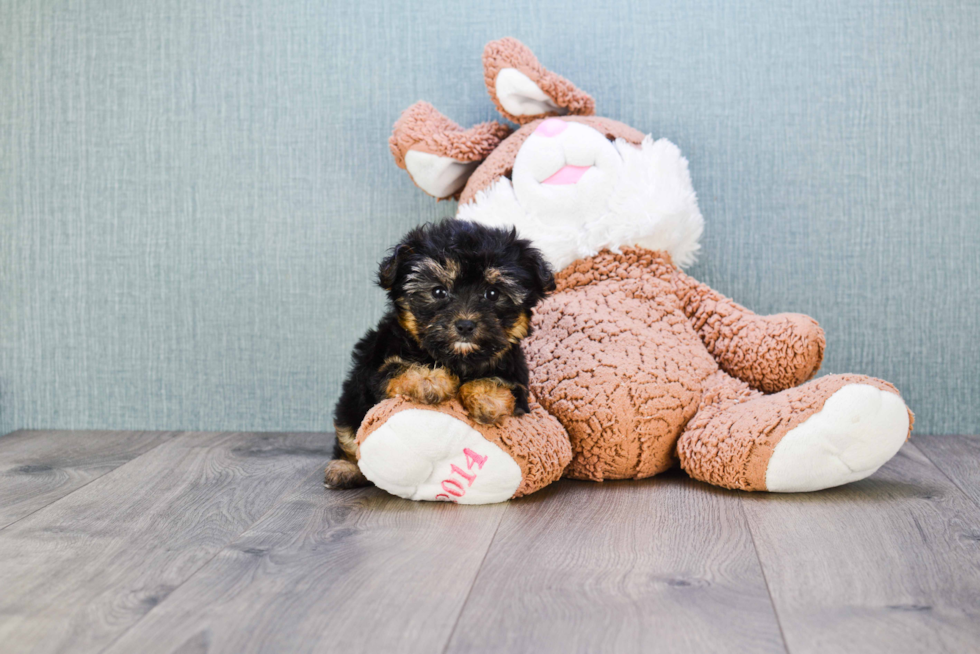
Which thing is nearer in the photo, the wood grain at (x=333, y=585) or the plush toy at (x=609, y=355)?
the wood grain at (x=333, y=585)

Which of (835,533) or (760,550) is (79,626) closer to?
(760,550)

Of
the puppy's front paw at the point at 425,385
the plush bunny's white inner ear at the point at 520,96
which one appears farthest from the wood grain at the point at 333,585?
the plush bunny's white inner ear at the point at 520,96

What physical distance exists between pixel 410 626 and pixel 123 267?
2121 mm

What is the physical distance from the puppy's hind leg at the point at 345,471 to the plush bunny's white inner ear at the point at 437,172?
0.86 m

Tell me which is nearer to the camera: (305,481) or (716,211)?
(305,481)

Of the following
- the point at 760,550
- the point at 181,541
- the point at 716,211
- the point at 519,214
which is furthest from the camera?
the point at 716,211

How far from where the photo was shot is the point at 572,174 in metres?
2.25

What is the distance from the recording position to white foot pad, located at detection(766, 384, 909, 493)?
1.82 m

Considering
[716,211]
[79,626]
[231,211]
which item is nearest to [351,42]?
[231,211]

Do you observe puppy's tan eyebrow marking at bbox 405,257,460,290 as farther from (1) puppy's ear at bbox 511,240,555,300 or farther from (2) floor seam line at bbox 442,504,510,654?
(2) floor seam line at bbox 442,504,510,654

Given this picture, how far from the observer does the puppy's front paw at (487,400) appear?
69.5 inches

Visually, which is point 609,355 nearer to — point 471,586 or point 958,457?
point 471,586

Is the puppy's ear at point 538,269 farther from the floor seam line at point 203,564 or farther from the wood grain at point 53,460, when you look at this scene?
the wood grain at point 53,460

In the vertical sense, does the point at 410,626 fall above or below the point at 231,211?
below
